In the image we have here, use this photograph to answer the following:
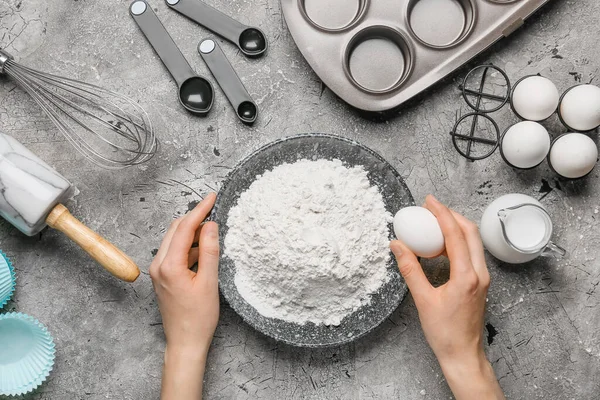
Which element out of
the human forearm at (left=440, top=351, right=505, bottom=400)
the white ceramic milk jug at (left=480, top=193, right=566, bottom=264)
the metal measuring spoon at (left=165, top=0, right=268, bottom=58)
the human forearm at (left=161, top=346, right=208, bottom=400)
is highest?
the metal measuring spoon at (left=165, top=0, right=268, bottom=58)

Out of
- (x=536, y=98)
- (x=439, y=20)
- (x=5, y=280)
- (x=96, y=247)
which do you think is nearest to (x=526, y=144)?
(x=536, y=98)

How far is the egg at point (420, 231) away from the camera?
100 centimetres

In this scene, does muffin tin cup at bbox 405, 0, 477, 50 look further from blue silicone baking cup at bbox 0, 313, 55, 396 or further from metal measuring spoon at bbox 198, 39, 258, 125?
blue silicone baking cup at bbox 0, 313, 55, 396

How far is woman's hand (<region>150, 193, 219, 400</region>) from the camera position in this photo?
1.03m

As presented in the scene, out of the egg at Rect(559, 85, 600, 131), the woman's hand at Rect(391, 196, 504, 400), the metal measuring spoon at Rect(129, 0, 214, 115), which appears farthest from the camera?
→ the metal measuring spoon at Rect(129, 0, 214, 115)

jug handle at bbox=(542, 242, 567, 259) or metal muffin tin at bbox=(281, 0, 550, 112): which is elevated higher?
metal muffin tin at bbox=(281, 0, 550, 112)

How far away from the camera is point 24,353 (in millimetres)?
1125

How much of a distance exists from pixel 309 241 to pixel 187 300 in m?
0.25

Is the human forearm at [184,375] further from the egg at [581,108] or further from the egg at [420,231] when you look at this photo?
the egg at [581,108]

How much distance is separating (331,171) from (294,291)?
0.24 metres

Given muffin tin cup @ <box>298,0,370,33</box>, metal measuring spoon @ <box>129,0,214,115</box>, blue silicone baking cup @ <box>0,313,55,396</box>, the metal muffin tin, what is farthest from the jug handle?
blue silicone baking cup @ <box>0,313,55,396</box>

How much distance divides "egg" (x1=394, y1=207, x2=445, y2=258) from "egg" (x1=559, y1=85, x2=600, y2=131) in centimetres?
38

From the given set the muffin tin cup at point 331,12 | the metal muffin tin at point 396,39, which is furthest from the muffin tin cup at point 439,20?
the muffin tin cup at point 331,12

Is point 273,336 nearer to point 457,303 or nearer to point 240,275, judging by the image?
point 240,275
